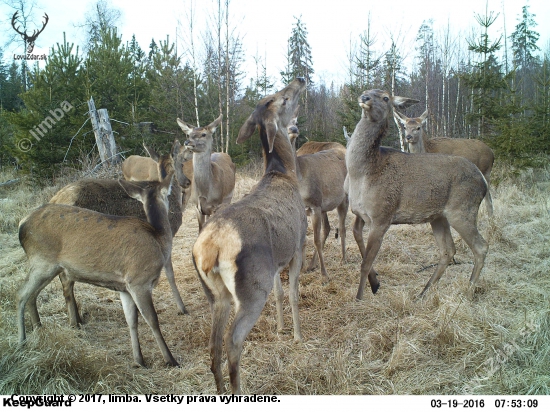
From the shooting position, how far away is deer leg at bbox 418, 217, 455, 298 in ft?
19.1

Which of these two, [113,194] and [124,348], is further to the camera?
[113,194]

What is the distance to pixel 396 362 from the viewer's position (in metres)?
3.76

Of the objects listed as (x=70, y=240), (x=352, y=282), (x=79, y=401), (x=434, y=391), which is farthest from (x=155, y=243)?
(x=352, y=282)

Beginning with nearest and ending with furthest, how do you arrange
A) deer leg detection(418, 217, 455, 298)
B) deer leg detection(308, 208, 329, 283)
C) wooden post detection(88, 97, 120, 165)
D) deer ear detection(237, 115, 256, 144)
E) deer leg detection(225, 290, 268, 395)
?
deer leg detection(225, 290, 268, 395), deer ear detection(237, 115, 256, 144), deer leg detection(418, 217, 455, 298), deer leg detection(308, 208, 329, 283), wooden post detection(88, 97, 120, 165)

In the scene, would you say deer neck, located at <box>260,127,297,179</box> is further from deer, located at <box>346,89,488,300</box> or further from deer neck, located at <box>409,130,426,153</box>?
deer neck, located at <box>409,130,426,153</box>

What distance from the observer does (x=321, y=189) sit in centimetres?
727

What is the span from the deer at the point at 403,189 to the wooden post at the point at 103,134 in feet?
28.9

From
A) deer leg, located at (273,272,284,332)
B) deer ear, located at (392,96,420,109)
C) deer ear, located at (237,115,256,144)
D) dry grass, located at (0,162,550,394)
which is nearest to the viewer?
dry grass, located at (0,162,550,394)

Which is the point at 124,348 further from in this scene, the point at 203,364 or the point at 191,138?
the point at 191,138

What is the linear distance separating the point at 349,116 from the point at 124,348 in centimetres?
1582

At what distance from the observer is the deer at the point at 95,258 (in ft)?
13.0

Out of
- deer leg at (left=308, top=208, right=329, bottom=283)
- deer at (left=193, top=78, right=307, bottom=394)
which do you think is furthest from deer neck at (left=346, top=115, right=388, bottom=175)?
deer at (left=193, top=78, right=307, bottom=394)

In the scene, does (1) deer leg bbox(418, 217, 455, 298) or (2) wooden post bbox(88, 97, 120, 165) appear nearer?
(1) deer leg bbox(418, 217, 455, 298)

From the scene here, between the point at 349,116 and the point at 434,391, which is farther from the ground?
→ the point at 349,116
